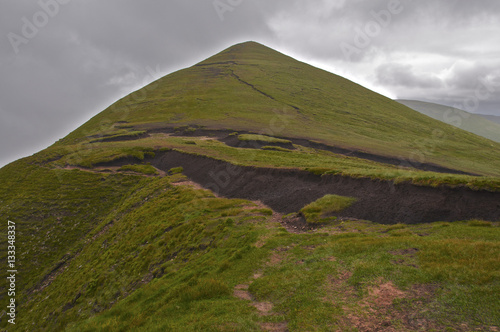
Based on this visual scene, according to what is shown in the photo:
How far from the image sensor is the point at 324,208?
24.8 m

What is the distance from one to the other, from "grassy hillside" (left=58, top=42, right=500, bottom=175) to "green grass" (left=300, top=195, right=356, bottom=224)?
218ft

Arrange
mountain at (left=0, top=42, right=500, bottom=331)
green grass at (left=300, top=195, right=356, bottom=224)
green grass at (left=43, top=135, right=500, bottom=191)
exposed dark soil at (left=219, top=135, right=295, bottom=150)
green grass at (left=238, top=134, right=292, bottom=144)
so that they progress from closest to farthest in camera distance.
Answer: mountain at (left=0, top=42, right=500, bottom=331) < green grass at (left=43, top=135, right=500, bottom=191) < green grass at (left=300, top=195, right=356, bottom=224) < exposed dark soil at (left=219, top=135, right=295, bottom=150) < green grass at (left=238, top=134, right=292, bottom=144)

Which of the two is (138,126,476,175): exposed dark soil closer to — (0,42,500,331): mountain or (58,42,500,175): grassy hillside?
(58,42,500,175): grassy hillside

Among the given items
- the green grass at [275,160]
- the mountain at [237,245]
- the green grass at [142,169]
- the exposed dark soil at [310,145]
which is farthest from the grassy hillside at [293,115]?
the mountain at [237,245]

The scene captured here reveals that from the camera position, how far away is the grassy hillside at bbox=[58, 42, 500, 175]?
98.9 m

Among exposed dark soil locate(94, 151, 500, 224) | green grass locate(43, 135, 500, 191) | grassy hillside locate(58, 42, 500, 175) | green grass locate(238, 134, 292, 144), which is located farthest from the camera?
grassy hillside locate(58, 42, 500, 175)

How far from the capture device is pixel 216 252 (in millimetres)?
19531

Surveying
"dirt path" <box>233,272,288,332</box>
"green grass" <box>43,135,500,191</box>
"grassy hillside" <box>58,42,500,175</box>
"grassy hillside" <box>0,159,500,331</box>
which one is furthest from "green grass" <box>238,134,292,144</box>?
"dirt path" <box>233,272,288,332</box>

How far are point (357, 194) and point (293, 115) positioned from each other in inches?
4019

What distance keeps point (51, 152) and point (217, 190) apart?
5501 cm

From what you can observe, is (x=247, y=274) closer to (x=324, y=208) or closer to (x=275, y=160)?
(x=324, y=208)

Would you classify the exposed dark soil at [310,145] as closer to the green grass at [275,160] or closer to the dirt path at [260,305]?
the green grass at [275,160]

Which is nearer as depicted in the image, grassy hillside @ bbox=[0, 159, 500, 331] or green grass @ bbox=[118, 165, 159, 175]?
grassy hillside @ bbox=[0, 159, 500, 331]

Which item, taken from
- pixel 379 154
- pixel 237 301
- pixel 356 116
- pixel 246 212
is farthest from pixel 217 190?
→ pixel 356 116
